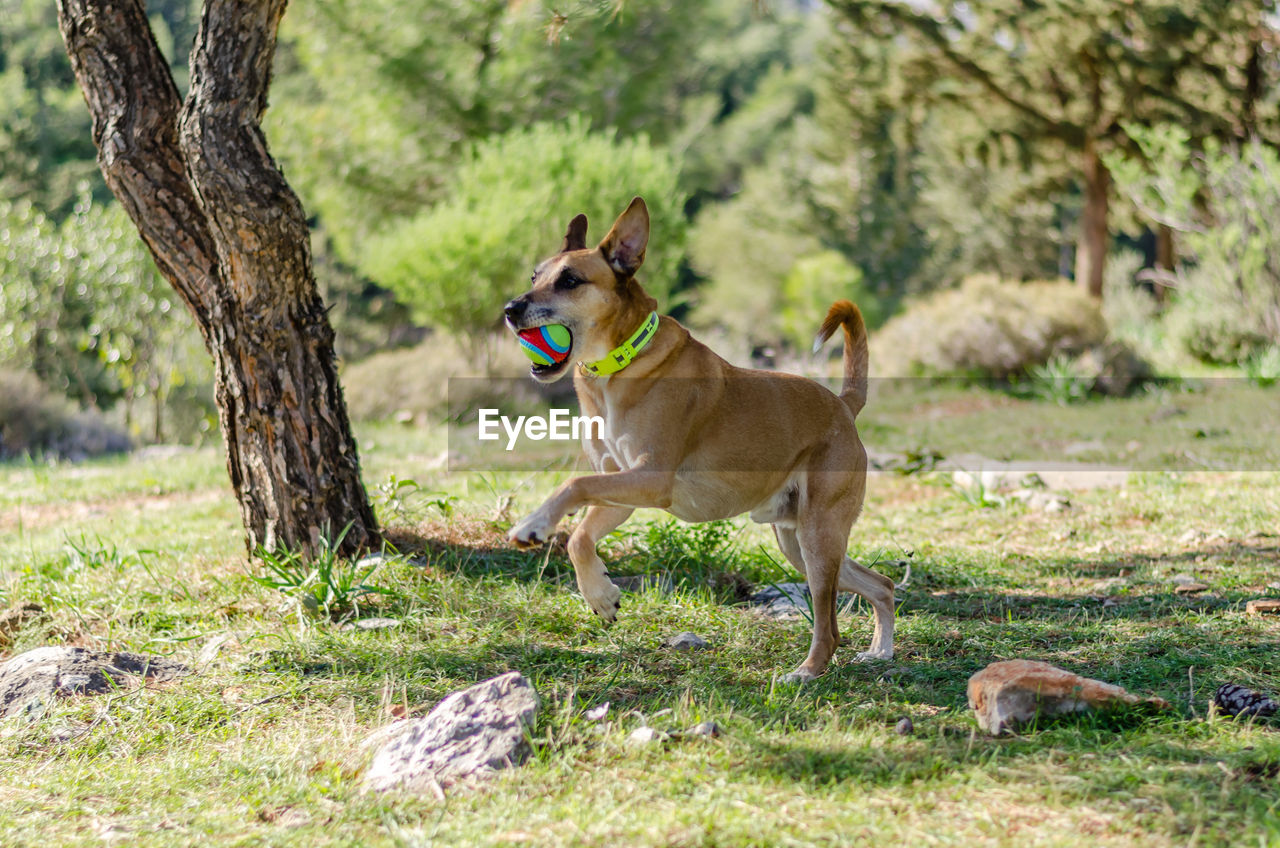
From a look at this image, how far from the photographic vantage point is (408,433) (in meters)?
12.9

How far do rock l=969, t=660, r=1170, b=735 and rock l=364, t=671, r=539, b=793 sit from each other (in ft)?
4.71

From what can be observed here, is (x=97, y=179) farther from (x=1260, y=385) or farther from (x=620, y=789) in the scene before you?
(x=620, y=789)

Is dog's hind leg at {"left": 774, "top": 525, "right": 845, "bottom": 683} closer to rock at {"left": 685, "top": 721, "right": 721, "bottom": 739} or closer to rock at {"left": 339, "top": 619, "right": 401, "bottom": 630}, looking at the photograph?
rock at {"left": 685, "top": 721, "right": 721, "bottom": 739}

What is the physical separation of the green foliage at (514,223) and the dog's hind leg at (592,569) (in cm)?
1089

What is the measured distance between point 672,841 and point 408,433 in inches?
423

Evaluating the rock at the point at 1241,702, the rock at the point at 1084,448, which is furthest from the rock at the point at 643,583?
the rock at the point at 1084,448

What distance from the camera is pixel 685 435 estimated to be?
412 cm

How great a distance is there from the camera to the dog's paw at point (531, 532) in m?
3.51

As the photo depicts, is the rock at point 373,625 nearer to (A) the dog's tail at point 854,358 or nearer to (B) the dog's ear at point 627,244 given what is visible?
(B) the dog's ear at point 627,244

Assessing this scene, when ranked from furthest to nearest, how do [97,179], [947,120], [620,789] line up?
[97,179], [947,120], [620,789]

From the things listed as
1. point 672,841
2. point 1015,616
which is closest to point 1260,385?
point 1015,616

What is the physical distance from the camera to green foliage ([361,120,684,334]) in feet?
47.6

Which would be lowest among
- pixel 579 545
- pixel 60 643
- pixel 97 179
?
pixel 60 643

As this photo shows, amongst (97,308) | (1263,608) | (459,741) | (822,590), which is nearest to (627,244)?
(822,590)
